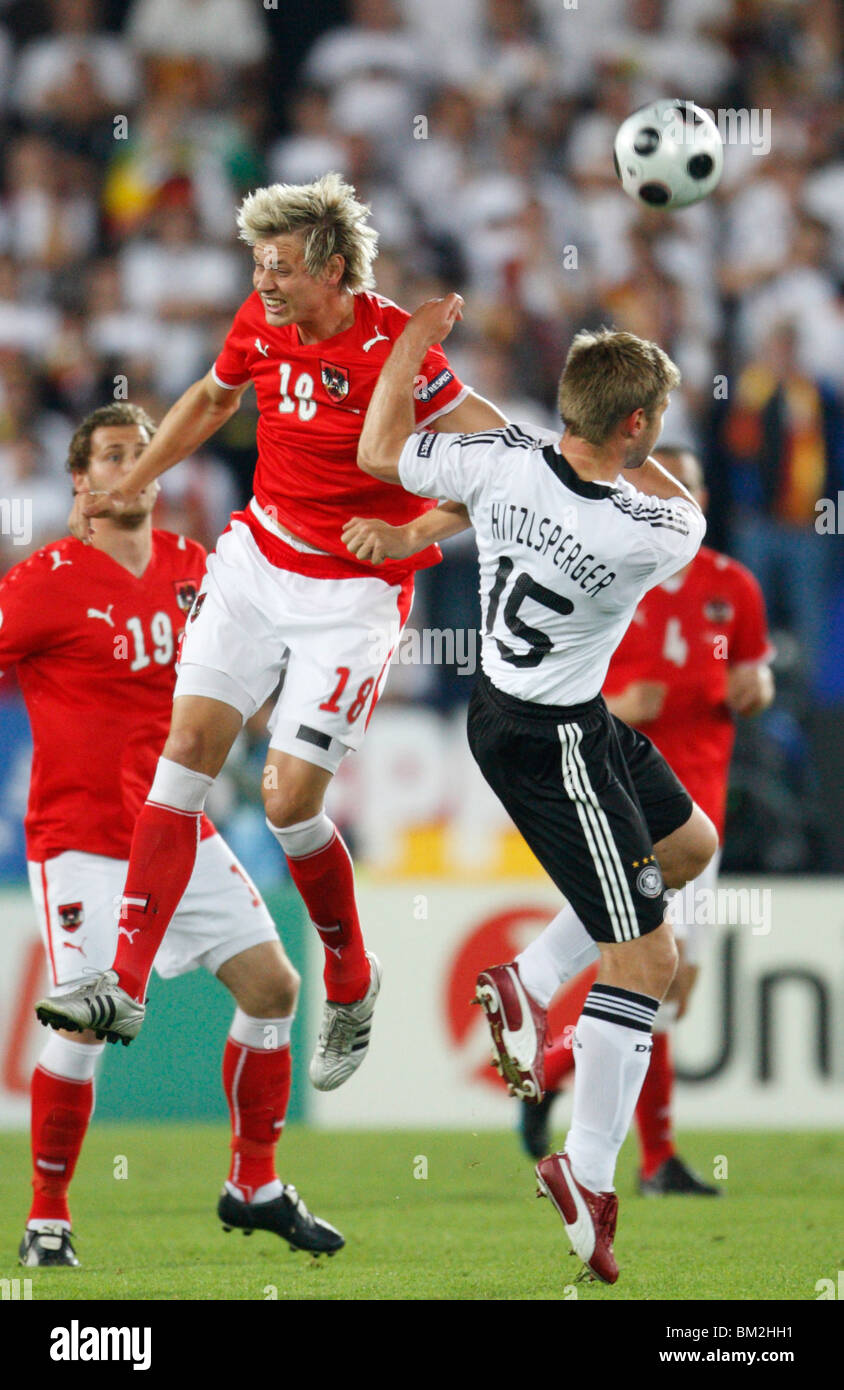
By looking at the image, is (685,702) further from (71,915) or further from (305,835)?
(71,915)

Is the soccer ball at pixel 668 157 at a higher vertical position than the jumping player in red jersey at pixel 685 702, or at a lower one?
higher

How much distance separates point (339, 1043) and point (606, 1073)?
109 centimetres

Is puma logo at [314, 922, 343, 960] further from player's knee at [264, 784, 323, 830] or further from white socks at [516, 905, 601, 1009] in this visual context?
white socks at [516, 905, 601, 1009]

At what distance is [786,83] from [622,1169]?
848 centimetres

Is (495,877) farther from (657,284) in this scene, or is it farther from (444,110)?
(444,110)

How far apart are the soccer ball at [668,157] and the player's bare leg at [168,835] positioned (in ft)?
6.98

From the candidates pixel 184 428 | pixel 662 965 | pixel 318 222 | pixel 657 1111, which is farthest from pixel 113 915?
pixel 657 1111

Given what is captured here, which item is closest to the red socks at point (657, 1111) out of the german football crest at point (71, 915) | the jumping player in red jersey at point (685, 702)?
the jumping player in red jersey at point (685, 702)

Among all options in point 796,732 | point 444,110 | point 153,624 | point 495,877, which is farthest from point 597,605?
point 444,110

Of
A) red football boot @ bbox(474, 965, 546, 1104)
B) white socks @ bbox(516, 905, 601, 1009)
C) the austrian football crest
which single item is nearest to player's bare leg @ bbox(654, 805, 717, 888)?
white socks @ bbox(516, 905, 601, 1009)

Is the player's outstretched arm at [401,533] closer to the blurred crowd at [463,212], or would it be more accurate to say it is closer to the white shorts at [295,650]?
the white shorts at [295,650]

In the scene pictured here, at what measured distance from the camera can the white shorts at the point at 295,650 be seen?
5.59 meters

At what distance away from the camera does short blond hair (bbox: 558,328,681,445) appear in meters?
5.09

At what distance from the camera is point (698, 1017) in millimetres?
9156
